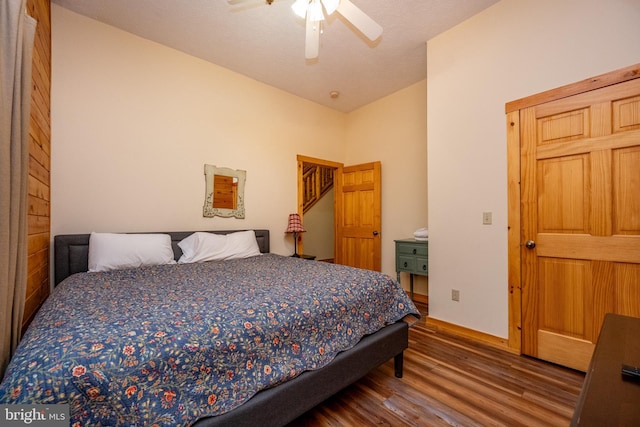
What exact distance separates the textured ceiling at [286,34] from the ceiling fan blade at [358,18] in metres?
0.52

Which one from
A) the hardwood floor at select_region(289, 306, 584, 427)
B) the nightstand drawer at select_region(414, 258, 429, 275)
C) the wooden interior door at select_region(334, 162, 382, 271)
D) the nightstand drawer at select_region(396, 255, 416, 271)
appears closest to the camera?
the hardwood floor at select_region(289, 306, 584, 427)

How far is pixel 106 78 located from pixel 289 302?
2858 mm

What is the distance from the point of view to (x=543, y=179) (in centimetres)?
218

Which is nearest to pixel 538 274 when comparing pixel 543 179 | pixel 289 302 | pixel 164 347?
pixel 543 179

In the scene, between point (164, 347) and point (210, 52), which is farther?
point (210, 52)

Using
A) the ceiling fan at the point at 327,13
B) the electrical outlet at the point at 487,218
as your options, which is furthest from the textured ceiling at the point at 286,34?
the electrical outlet at the point at 487,218

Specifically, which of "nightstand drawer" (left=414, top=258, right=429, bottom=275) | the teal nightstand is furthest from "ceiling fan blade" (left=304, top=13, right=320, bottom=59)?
"nightstand drawer" (left=414, top=258, right=429, bottom=275)

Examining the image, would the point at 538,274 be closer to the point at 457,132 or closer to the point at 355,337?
the point at 457,132

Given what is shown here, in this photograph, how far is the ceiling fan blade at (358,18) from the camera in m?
1.87

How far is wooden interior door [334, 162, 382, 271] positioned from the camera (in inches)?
163

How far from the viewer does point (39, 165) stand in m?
2.04

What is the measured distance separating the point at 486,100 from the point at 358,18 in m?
1.39

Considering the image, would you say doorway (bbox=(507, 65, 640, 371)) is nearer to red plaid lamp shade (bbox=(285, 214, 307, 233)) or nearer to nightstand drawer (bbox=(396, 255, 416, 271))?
nightstand drawer (bbox=(396, 255, 416, 271))

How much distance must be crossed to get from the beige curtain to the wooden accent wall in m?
0.82
